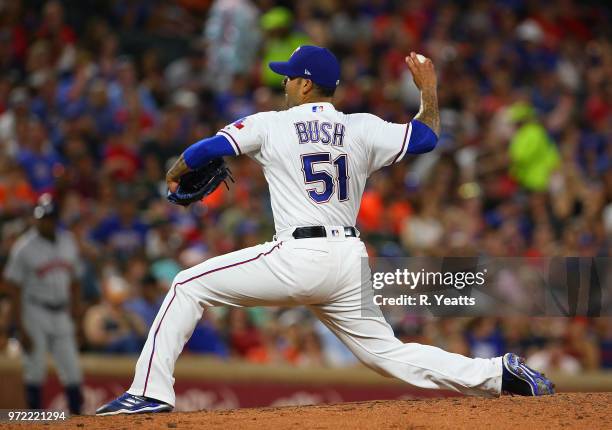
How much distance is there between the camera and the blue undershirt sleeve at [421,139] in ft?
17.1

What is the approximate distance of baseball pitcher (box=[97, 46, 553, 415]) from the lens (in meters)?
5.05

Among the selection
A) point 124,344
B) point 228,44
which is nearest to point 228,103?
point 228,44

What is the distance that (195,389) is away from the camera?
30.3ft

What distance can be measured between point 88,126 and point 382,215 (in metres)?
3.10

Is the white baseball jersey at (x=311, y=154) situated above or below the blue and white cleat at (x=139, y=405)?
above

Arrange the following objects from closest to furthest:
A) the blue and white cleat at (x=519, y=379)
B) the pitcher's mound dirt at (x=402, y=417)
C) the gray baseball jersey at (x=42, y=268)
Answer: the pitcher's mound dirt at (x=402, y=417) < the blue and white cleat at (x=519, y=379) < the gray baseball jersey at (x=42, y=268)

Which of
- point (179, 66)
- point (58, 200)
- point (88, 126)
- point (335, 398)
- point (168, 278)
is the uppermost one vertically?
point (179, 66)

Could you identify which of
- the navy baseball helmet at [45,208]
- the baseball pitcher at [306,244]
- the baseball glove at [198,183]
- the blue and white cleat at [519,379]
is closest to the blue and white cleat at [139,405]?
the baseball pitcher at [306,244]

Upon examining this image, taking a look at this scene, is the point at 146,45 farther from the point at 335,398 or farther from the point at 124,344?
the point at 335,398

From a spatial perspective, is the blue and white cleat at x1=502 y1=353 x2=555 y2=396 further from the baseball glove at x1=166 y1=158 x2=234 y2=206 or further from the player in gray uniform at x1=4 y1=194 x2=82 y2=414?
the player in gray uniform at x1=4 y1=194 x2=82 y2=414

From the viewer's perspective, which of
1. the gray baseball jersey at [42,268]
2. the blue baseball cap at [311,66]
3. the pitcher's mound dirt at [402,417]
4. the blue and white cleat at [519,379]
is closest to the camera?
the pitcher's mound dirt at [402,417]

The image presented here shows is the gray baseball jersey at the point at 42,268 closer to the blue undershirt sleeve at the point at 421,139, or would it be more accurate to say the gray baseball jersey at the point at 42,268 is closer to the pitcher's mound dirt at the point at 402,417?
the pitcher's mound dirt at the point at 402,417

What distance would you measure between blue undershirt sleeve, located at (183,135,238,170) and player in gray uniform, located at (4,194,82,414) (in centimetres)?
461

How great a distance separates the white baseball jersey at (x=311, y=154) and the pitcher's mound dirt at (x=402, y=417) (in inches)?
35.0
